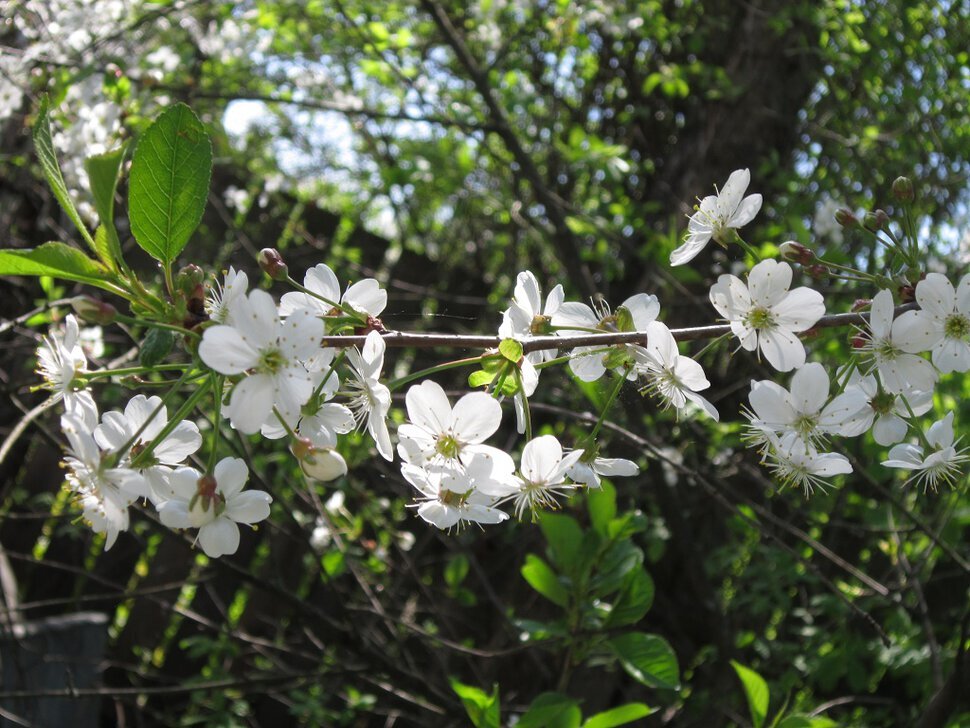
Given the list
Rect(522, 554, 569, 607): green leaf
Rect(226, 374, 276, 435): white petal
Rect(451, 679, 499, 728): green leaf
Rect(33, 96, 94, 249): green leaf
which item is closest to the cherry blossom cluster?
Rect(226, 374, 276, 435): white petal

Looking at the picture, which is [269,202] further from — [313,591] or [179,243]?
[179,243]

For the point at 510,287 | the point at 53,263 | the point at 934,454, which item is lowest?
the point at 510,287

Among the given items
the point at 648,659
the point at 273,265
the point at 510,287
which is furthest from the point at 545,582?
the point at 510,287

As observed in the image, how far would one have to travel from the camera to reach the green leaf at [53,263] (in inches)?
30.0

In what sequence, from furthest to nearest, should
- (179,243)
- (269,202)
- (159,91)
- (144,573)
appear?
(269,202), (144,573), (159,91), (179,243)

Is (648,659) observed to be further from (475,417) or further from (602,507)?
(475,417)

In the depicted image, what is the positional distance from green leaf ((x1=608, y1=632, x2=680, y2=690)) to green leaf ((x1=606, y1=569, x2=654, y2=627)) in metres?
0.05

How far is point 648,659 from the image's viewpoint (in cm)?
148

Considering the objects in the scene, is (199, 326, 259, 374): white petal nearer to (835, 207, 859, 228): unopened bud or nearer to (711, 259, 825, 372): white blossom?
(711, 259, 825, 372): white blossom

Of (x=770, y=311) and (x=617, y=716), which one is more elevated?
(x=770, y=311)

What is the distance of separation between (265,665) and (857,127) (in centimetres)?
281

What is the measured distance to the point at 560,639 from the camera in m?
1.73

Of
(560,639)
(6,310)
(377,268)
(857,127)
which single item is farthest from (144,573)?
(857,127)

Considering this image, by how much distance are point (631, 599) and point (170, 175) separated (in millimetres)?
1134
